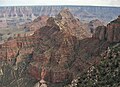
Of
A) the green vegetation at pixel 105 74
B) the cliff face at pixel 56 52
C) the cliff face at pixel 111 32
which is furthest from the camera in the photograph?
the cliff face at pixel 56 52

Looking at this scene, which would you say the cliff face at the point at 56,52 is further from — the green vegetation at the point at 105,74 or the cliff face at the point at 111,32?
the green vegetation at the point at 105,74

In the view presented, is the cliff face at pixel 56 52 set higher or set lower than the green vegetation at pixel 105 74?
lower

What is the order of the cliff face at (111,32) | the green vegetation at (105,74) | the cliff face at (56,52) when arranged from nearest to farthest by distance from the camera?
the green vegetation at (105,74) → the cliff face at (111,32) → the cliff face at (56,52)

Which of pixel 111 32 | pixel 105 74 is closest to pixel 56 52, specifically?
pixel 111 32

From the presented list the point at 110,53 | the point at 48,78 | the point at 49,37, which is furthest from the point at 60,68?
the point at 110,53

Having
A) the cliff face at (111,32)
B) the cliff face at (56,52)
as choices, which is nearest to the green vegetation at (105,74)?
the cliff face at (56,52)

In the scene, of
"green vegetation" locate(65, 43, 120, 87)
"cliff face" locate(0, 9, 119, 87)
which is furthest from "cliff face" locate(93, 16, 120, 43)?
"green vegetation" locate(65, 43, 120, 87)

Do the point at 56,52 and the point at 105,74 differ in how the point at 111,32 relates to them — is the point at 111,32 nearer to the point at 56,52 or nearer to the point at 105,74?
the point at 56,52

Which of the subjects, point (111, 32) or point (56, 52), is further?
point (56, 52)

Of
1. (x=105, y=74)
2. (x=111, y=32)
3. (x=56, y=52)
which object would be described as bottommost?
(x=56, y=52)
